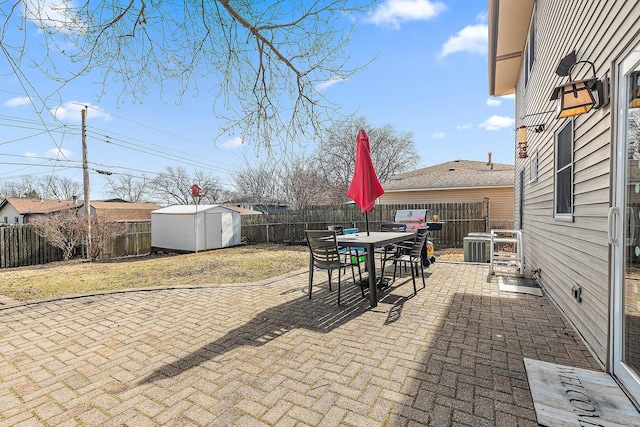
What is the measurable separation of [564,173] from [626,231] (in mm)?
1905

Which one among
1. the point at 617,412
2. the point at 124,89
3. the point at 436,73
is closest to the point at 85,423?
the point at 124,89

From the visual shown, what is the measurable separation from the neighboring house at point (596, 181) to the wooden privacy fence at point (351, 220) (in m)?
6.57

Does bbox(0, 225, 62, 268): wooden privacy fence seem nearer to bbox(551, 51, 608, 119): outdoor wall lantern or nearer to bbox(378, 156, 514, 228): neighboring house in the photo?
bbox(378, 156, 514, 228): neighboring house

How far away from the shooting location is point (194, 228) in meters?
12.4

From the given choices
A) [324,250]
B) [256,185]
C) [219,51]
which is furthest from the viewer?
[256,185]

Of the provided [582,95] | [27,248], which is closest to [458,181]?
[582,95]

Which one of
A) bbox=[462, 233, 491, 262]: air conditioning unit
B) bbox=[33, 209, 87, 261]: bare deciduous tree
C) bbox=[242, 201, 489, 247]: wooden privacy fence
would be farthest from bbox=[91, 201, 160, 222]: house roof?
bbox=[462, 233, 491, 262]: air conditioning unit

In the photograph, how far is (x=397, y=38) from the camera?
12.7 ft

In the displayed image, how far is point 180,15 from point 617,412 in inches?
179

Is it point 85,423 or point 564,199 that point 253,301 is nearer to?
point 85,423

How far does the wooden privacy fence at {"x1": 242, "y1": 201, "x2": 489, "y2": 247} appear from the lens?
11.5 metres

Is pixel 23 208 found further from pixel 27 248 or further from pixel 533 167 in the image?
pixel 533 167

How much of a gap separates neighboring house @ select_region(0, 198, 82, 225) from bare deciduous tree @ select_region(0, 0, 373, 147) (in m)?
32.1

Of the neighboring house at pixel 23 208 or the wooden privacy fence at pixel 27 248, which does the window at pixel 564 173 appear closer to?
the wooden privacy fence at pixel 27 248
